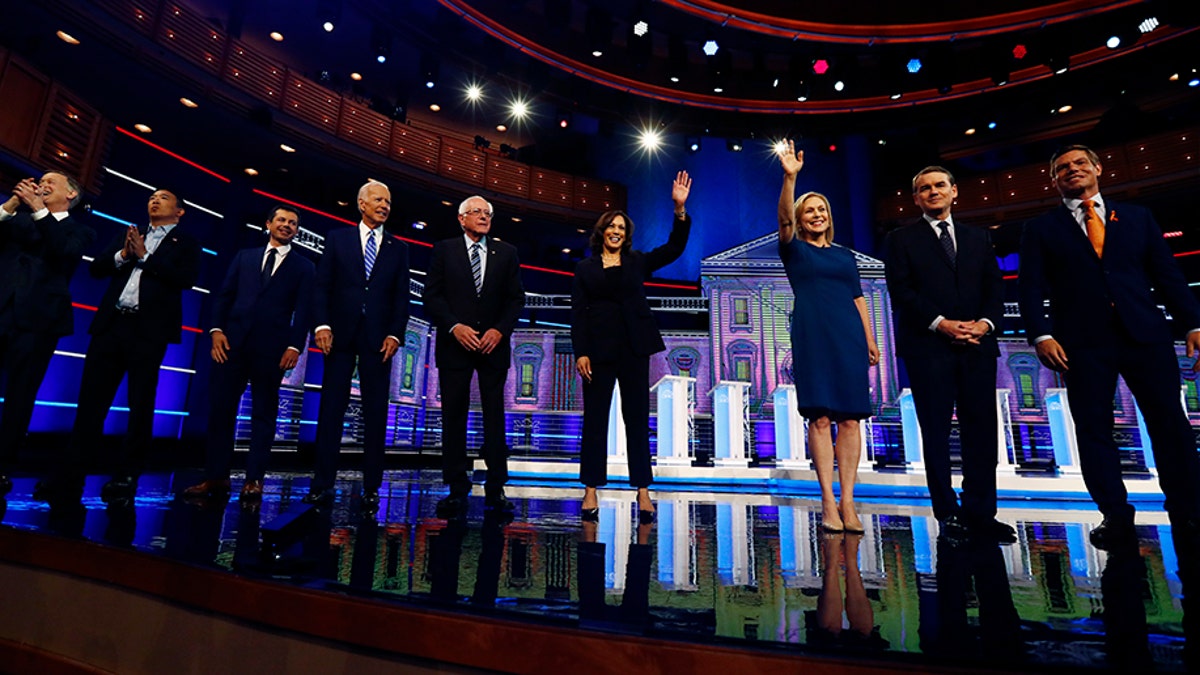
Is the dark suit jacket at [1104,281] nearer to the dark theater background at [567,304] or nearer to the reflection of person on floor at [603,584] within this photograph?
the dark theater background at [567,304]

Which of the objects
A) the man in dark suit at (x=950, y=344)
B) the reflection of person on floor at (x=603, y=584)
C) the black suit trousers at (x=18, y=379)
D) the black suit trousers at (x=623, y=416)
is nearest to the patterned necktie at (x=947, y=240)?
the man in dark suit at (x=950, y=344)

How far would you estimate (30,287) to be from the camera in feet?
9.95

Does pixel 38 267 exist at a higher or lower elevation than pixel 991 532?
higher

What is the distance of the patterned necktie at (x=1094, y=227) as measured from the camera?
2.43 metres

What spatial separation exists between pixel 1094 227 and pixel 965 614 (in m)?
2.17

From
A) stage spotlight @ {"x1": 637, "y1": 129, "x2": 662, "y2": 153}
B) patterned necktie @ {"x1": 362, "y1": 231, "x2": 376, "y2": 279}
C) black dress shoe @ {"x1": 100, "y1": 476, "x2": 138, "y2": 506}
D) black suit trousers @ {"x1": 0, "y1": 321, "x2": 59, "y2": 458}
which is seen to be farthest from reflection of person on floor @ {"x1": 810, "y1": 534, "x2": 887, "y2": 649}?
stage spotlight @ {"x1": 637, "y1": 129, "x2": 662, "y2": 153}

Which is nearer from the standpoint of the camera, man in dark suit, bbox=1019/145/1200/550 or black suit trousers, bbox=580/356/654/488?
man in dark suit, bbox=1019/145/1200/550

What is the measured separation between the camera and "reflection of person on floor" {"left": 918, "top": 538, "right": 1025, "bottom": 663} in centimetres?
91

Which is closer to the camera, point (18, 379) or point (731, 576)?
point (731, 576)

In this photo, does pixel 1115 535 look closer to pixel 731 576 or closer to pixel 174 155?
pixel 731 576

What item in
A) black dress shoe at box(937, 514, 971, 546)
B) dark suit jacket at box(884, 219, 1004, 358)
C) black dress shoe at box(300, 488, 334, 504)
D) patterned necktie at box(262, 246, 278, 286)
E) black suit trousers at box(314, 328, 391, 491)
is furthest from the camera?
patterned necktie at box(262, 246, 278, 286)

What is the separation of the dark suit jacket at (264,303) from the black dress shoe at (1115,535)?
365cm

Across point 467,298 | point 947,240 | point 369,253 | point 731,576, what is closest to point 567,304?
point 369,253

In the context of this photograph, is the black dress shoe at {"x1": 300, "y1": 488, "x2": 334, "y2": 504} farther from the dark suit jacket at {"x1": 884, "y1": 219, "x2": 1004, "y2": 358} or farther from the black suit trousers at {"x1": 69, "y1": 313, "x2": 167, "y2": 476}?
the dark suit jacket at {"x1": 884, "y1": 219, "x2": 1004, "y2": 358}
